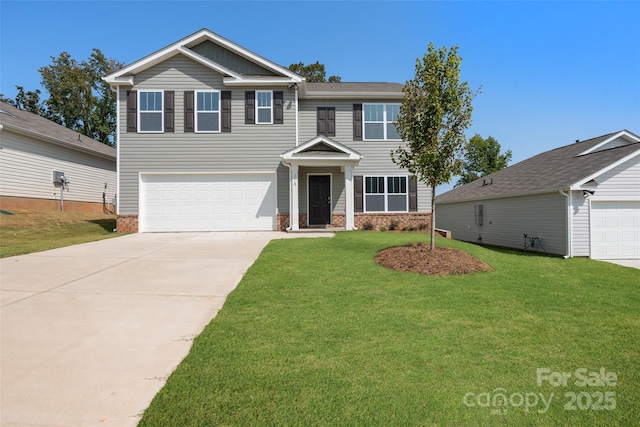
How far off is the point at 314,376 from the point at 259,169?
1234 cm

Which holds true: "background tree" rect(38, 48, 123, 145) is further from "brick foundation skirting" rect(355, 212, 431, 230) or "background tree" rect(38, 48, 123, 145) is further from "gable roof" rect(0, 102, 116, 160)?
"brick foundation skirting" rect(355, 212, 431, 230)

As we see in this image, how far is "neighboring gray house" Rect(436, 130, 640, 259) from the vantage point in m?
11.9

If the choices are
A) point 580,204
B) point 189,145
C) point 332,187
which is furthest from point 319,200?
point 580,204

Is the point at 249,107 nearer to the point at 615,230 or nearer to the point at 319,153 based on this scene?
the point at 319,153

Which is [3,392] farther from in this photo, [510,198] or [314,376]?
[510,198]

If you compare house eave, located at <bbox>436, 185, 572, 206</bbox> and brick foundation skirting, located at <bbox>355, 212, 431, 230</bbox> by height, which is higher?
house eave, located at <bbox>436, 185, 572, 206</bbox>

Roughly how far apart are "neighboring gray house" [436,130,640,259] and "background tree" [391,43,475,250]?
6.24 metres

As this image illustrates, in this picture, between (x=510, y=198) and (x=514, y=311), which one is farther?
(x=510, y=198)

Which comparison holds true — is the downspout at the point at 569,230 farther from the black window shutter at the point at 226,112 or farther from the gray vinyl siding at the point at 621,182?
the black window shutter at the point at 226,112

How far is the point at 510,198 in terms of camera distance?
1548 cm

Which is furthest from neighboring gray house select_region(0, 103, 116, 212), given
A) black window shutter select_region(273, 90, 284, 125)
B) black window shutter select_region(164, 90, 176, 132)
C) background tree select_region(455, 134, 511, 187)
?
background tree select_region(455, 134, 511, 187)

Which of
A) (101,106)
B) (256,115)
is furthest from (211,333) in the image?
(101,106)

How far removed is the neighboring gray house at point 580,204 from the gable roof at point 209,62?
10.9 m

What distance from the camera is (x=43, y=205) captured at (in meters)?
18.1
